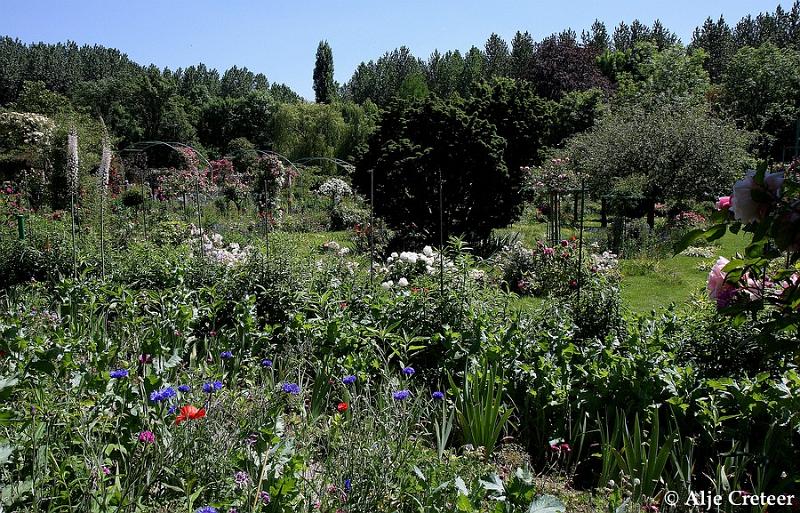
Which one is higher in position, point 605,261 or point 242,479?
point 605,261

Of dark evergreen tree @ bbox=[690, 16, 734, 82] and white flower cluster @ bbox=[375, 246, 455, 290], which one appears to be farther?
dark evergreen tree @ bbox=[690, 16, 734, 82]

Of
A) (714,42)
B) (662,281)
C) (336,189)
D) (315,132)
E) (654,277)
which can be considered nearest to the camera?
(662,281)

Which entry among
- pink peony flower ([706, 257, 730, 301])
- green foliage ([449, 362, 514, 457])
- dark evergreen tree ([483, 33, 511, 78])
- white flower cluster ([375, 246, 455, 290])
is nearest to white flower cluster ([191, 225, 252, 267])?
white flower cluster ([375, 246, 455, 290])

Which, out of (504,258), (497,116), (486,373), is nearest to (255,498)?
(486,373)

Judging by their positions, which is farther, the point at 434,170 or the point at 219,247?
the point at 434,170

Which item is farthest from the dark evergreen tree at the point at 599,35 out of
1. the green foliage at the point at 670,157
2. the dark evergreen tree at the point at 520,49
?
the green foliage at the point at 670,157

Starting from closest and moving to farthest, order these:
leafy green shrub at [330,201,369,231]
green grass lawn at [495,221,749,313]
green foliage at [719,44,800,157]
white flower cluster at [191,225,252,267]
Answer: white flower cluster at [191,225,252,267], green grass lawn at [495,221,749,313], leafy green shrub at [330,201,369,231], green foliage at [719,44,800,157]

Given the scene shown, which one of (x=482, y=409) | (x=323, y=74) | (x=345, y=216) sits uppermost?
(x=323, y=74)

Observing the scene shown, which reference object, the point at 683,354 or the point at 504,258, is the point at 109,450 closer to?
the point at 683,354

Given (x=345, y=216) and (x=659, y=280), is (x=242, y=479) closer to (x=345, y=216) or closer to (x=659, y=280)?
(x=659, y=280)

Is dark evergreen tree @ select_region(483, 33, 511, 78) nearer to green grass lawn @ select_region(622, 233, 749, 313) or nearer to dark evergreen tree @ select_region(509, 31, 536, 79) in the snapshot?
dark evergreen tree @ select_region(509, 31, 536, 79)

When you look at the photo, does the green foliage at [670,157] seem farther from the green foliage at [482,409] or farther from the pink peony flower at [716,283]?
the pink peony flower at [716,283]

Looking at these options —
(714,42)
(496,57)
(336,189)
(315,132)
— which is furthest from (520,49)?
(336,189)

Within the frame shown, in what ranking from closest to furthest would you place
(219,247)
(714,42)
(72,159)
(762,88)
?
(72,159) → (219,247) → (762,88) → (714,42)
